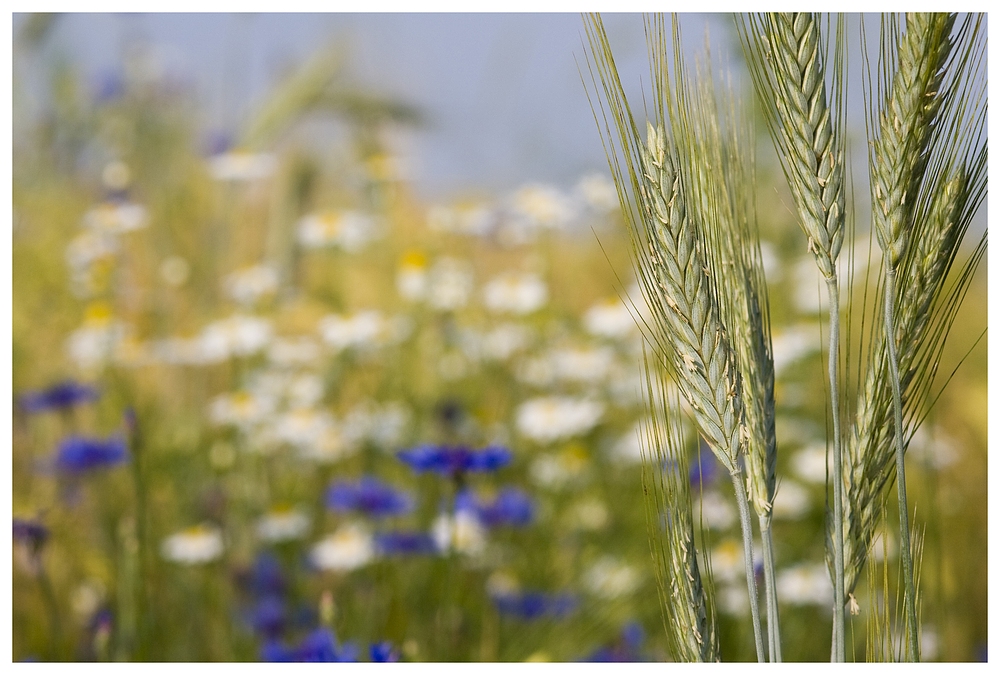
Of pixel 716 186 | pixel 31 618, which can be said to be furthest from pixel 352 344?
pixel 716 186

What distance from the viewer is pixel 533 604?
97 cm

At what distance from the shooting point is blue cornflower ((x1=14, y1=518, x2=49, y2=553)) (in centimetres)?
70

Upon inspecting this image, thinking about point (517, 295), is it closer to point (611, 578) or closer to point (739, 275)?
point (611, 578)

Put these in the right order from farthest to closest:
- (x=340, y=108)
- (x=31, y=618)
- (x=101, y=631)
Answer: (x=340, y=108), (x=31, y=618), (x=101, y=631)

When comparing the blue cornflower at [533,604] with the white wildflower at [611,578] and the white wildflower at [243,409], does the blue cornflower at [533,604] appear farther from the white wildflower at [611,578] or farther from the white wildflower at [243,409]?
the white wildflower at [243,409]

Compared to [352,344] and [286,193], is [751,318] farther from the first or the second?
[286,193]

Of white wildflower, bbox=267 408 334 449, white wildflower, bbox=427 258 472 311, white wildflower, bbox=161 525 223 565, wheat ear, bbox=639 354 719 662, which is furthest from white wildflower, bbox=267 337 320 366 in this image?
wheat ear, bbox=639 354 719 662

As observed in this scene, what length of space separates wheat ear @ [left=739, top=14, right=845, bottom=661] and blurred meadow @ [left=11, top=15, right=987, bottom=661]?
352 millimetres

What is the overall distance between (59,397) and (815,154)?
38.5 inches

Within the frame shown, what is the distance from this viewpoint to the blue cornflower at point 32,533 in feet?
2.29

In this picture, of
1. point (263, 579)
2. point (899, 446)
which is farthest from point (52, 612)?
point (899, 446)

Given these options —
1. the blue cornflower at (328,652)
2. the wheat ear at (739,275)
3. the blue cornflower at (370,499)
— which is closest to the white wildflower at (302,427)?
the blue cornflower at (370,499)

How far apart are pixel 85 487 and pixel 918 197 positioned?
4.13 ft

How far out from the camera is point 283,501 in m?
1.22
